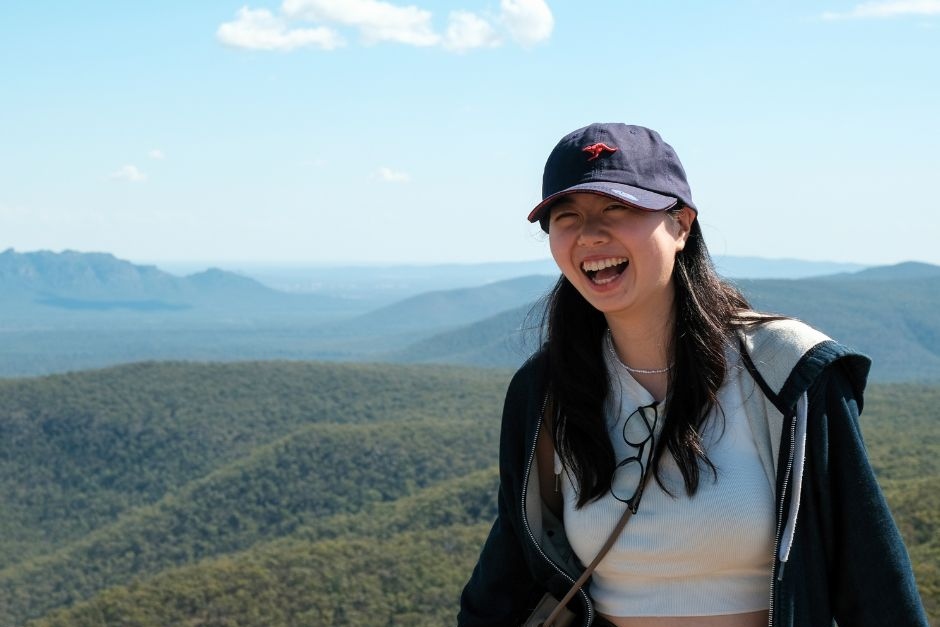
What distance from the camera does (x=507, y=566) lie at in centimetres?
254

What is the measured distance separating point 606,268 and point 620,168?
0.24 metres

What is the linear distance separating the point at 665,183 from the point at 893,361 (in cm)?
10548

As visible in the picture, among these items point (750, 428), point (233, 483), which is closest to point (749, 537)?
→ point (750, 428)

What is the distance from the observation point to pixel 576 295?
8.42 feet

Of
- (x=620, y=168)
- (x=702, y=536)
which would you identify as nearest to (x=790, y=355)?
(x=702, y=536)

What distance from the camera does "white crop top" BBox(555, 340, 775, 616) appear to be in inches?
82.2

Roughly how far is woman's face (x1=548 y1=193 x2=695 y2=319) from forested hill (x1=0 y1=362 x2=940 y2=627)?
13803 mm

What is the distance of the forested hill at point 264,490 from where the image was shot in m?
23.5

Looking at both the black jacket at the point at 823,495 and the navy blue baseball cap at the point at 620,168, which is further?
the navy blue baseball cap at the point at 620,168

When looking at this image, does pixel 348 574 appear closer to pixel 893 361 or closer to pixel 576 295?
pixel 576 295

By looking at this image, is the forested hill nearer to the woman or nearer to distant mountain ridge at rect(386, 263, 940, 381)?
the woman

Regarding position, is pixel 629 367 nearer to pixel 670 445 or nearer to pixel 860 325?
pixel 670 445

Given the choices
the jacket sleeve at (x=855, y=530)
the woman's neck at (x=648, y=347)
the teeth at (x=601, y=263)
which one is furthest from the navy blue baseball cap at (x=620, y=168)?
the jacket sleeve at (x=855, y=530)

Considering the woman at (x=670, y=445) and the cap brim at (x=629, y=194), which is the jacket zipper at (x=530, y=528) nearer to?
the woman at (x=670, y=445)
